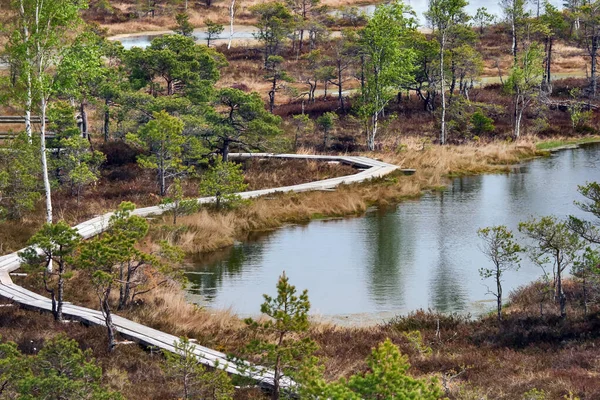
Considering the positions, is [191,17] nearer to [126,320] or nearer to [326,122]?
[326,122]

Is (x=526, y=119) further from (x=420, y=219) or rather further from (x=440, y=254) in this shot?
(x=440, y=254)

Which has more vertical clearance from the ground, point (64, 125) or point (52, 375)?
point (64, 125)

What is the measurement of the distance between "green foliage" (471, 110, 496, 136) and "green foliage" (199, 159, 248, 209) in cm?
2414

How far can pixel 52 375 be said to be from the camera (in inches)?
539

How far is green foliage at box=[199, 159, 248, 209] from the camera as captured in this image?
34.4 metres

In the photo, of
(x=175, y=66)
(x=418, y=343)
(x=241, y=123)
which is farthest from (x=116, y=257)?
(x=175, y=66)

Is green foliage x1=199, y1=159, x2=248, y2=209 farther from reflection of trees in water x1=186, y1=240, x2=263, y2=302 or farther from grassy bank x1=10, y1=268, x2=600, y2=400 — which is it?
grassy bank x1=10, y1=268, x2=600, y2=400

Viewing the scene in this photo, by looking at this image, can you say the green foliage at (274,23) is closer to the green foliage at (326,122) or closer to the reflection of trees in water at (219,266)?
the green foliage at (326,122)

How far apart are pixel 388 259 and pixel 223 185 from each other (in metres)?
7.94

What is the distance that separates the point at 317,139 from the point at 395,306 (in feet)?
87.6

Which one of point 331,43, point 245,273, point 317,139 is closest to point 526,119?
point 317,139

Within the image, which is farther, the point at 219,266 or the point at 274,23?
the point at 274,23

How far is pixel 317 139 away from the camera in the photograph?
50.9m

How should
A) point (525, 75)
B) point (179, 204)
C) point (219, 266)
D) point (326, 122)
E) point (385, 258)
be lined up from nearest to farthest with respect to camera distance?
point (219, 266), point (385, 258), point (179, 204), point (326, 122), point (525, 75)
